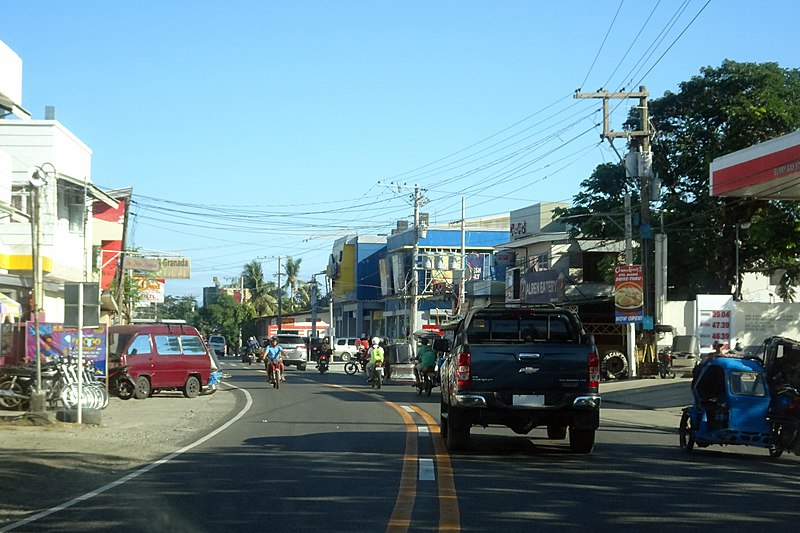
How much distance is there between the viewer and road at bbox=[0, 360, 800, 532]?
957 cm

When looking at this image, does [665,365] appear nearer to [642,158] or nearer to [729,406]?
[642,158]

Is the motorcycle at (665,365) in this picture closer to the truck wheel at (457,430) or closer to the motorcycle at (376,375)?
the motorcycle at (376,375)

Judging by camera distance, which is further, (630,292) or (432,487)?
(630,292)

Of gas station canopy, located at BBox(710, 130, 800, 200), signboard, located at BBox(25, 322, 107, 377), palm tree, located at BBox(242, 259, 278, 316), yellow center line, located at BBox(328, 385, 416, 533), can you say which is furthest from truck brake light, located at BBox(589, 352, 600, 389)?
palm tree, located at BBox(242, 259, 278, 316)

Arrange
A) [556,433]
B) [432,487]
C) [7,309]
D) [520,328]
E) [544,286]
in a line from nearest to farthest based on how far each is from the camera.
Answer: [432,487] → [520,328] → [556,433] → [7,309] → [544,286]

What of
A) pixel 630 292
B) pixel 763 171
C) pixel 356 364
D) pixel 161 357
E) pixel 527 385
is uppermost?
pixel 763 171

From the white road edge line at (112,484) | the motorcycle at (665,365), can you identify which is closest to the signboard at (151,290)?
the motorcycle at (665,365)

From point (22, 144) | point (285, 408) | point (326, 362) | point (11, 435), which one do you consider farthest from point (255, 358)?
point (11, 435)

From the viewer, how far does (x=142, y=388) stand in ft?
104

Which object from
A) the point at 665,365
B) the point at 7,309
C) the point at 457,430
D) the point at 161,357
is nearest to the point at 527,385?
the point at 457,430

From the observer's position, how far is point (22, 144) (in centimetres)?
3716

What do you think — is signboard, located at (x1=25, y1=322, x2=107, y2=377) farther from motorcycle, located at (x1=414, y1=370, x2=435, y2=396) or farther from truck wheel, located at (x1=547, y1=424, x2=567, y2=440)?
truck wheel, located at (x1=547, y1=424, x2=567, y2=440)

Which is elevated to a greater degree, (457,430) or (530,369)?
(530,369)

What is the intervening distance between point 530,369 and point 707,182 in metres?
35.7
